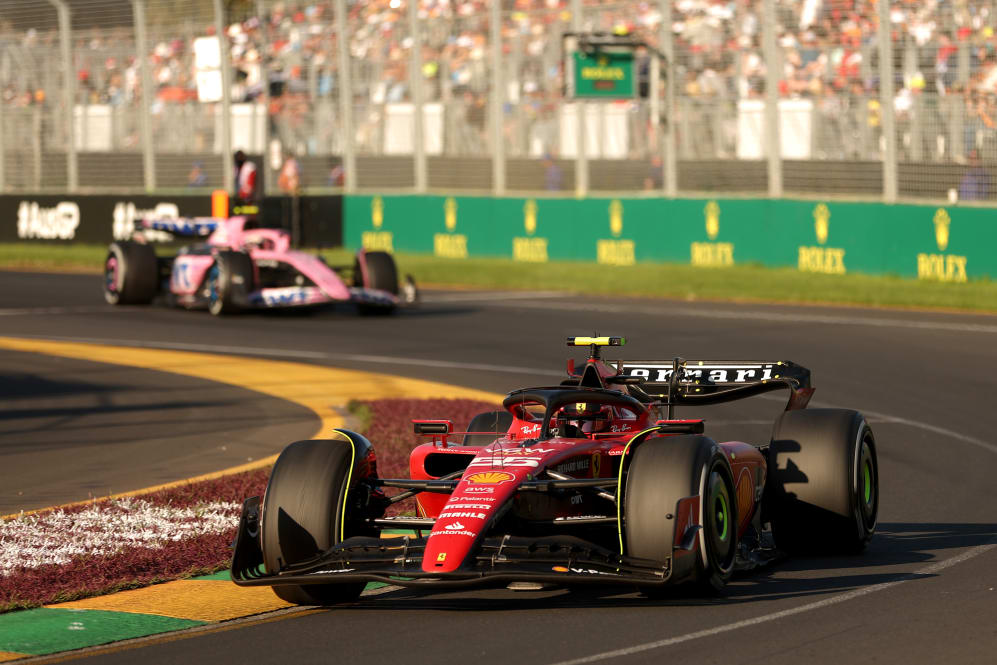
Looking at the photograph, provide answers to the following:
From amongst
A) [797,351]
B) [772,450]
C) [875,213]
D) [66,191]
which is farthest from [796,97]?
[772,450]

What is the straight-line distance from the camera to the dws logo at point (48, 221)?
3481 cm

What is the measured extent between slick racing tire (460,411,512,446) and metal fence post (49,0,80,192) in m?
27.4

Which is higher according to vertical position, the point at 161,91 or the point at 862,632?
the point at 161,91

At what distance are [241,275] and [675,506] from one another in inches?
604

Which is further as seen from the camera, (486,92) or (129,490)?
(486,92)

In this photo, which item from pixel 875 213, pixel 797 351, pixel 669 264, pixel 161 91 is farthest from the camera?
pixel 161 91

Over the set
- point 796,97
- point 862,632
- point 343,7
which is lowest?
point 862,632

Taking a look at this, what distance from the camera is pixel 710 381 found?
9.56 m

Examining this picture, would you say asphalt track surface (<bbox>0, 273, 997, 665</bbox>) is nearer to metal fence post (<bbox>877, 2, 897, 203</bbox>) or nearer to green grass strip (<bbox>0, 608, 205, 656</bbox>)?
green grass strip (<bbox>0, 608, 205, 656</bbox>)

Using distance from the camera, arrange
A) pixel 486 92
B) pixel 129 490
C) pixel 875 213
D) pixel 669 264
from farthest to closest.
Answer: pixel 486 92
pixel 669 264
pixel 875 213
pixel 129 490

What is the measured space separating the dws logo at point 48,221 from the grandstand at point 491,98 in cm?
52

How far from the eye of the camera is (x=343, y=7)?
32.8 meters

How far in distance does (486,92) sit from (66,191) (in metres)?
9.83

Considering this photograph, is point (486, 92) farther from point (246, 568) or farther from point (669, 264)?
point (246, 568)
